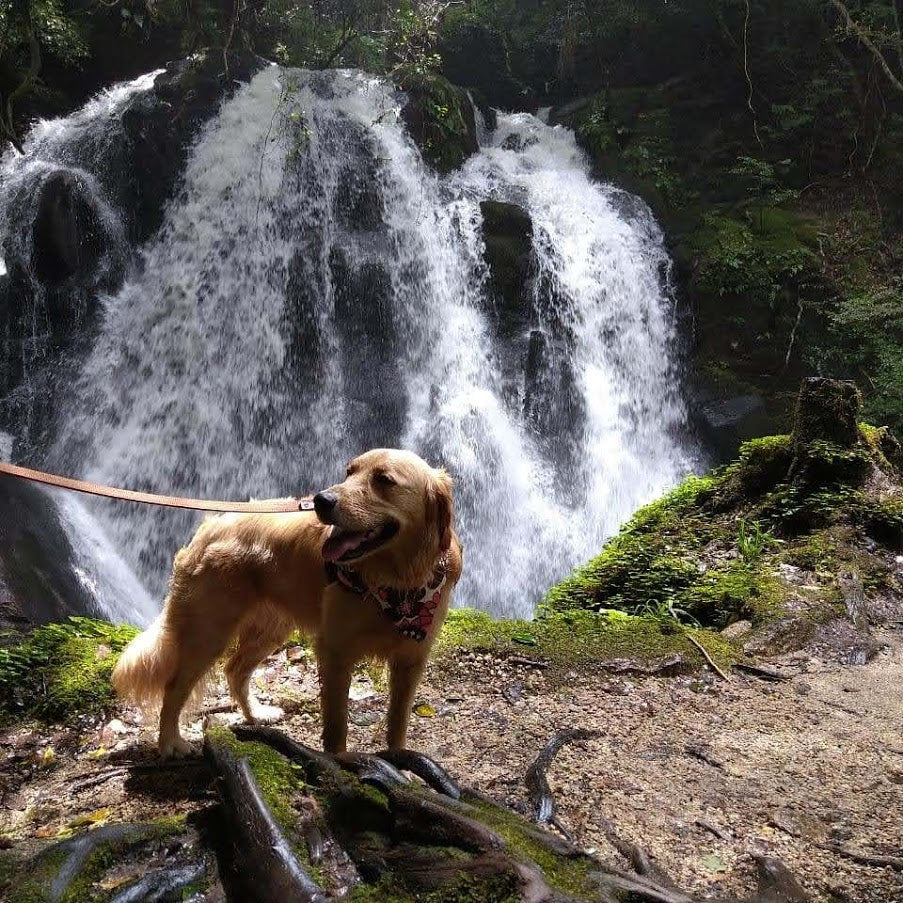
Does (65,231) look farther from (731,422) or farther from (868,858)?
(868,858)

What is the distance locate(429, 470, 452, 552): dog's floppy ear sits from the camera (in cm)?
248

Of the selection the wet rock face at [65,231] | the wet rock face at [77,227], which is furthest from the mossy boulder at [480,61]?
the wet rock face at [65,231]

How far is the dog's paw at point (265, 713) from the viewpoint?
3534 millimetres

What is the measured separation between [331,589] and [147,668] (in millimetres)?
1084

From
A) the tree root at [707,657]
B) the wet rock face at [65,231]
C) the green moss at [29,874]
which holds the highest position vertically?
the wet rock face at [65,231]

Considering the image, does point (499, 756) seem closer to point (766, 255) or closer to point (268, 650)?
point (268, 650)

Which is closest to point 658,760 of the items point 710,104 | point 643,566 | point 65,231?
point 643,566

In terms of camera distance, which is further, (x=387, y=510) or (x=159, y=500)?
(x=159, y=500)

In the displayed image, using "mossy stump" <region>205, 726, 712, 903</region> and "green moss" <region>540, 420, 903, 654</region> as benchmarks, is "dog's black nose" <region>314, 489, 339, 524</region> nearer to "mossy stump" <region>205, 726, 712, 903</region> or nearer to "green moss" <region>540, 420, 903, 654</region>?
"mossy stump" <region>205, 726, 712, 903</region>

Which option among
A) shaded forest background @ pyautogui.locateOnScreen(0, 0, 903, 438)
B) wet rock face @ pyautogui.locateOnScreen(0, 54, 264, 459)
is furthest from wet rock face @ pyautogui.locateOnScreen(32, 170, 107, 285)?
shaded forest background @ pyautogui.locateOnScreen(0, 0, 903, 438)

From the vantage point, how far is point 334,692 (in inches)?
104

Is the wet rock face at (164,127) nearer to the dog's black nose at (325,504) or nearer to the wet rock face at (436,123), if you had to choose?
the wet rock face at (436,123)

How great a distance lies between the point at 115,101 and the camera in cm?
1430

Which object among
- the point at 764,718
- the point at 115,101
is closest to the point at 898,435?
the point at 764,718
